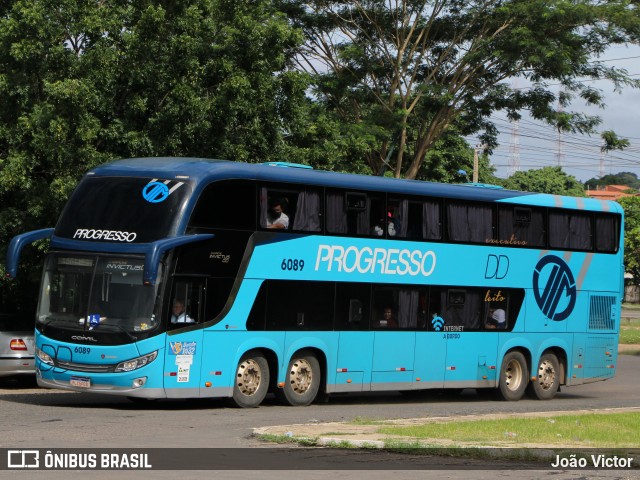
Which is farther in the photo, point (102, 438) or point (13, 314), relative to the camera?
point (13, 314)

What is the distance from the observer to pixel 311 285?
2031 centimetres

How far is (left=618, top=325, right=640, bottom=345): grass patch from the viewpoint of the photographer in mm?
47737

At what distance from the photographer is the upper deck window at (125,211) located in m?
18.0

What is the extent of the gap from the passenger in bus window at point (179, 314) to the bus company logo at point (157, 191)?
1.59m

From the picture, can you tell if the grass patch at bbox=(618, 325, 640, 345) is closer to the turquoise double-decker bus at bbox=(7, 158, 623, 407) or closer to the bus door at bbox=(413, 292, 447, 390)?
the turquoise double-decker bus at bbox=(7, 158, 623, 407)

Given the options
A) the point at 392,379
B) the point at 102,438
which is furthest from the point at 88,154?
the point at 102,438

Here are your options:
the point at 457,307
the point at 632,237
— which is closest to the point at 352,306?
the point at 457,307

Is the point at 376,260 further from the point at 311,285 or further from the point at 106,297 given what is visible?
the point at 106,297

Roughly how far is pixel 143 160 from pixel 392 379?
249 inches

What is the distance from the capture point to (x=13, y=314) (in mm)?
22484

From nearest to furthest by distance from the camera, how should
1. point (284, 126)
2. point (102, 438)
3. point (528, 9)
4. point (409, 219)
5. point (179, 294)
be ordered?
point (102, 438), point (179, 294), point (409, 219), point (284, 126), point (528, 9)

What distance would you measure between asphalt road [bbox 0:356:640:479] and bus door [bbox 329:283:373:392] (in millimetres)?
469

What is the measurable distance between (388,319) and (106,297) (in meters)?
5.96

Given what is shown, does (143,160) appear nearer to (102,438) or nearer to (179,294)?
(179,294)
